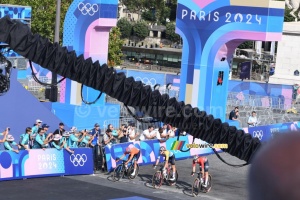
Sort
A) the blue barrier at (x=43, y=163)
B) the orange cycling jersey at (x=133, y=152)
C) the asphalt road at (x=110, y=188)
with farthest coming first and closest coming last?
the orange cycling jersey at (x=133, y=152) → the blue barrier at (x=43, y=163) → the asphalt road at (x=110, y=188)

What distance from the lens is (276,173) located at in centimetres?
101

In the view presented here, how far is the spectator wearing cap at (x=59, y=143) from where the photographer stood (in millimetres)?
20406

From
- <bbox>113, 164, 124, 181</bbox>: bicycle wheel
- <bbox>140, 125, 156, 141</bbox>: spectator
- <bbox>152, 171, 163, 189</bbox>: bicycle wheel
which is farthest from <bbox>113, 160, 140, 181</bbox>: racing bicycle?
<bbox>140, 125, 156, 141</bbox>: spectator

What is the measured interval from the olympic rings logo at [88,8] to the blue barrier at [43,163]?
8.62 metres

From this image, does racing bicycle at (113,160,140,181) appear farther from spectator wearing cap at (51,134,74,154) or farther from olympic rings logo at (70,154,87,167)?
spectator wearing cap at (51,134,74,154)

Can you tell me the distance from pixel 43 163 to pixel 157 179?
10.4 ft

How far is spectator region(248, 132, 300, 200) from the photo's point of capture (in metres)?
1.00

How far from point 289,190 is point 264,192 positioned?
0.04 meters

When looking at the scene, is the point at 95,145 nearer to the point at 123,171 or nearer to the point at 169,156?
the point at 123,171

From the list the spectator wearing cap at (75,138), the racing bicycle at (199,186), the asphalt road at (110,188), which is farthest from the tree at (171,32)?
the racing bicycle at (199,186)

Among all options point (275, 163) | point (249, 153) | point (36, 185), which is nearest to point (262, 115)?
point (36, 185)

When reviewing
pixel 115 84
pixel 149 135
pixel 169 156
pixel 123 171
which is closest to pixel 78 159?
pixel 123 171

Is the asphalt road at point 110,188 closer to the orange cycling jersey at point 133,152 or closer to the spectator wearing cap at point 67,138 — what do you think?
the orange cycling jersey at point 133,152

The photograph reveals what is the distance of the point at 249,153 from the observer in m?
6.02
